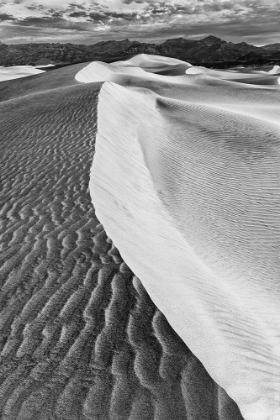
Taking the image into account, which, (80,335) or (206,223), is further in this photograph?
(206,223)

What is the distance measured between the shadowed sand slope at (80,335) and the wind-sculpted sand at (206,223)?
6.9 inches

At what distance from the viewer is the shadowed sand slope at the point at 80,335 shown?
2.84 m

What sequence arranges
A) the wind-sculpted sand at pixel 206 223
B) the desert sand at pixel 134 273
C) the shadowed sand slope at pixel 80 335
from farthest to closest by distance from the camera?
the wind-sculpted sand at pixel 206 223, the desert sand at pixel 134 273, the shadowed sand slope at pixel 80 335

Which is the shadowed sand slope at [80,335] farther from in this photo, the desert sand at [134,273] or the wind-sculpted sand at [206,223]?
the wind-sculpted sand at [206,223]

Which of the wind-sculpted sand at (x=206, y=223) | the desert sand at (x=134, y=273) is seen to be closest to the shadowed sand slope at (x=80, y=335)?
the desert sand at (x=134, y=273)

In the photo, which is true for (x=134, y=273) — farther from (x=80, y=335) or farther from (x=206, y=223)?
(x=206, y=223)

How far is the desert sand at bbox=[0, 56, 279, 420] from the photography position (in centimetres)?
298

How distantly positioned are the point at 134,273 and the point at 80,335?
1.02 meters

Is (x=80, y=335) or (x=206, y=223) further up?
(x=80, y=335)

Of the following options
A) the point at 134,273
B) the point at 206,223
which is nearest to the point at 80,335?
the point at 134,273

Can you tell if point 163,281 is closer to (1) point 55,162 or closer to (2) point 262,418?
(2) point 262,418

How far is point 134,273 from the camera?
14.5 ft

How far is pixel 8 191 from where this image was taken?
732 centimetres

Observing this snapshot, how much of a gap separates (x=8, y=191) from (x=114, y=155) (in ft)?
7.81
